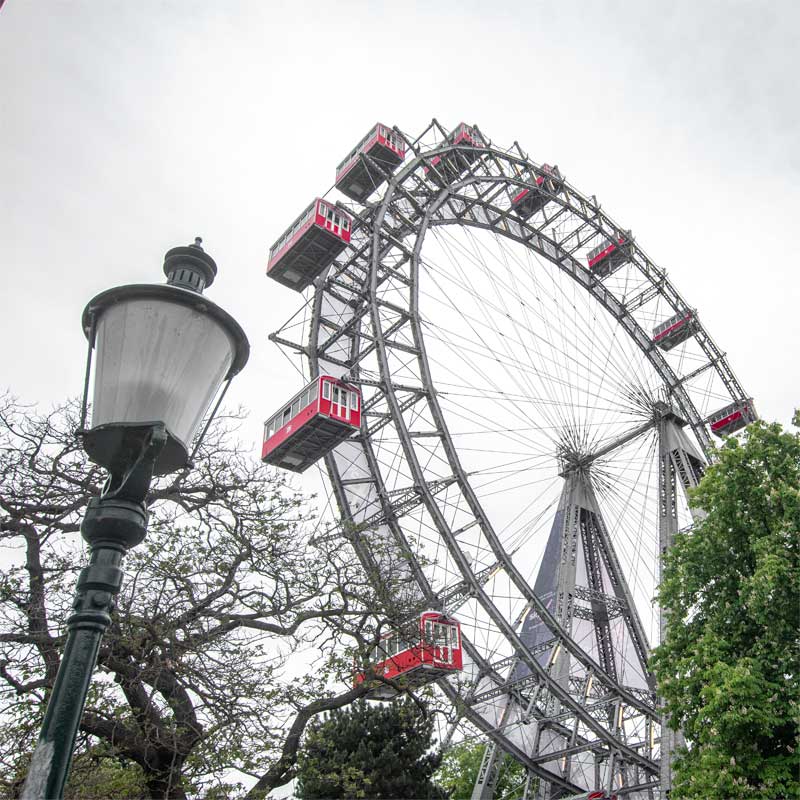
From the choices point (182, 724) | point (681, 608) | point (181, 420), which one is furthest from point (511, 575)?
point (181, 420)

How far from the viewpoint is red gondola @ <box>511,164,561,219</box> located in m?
31.0

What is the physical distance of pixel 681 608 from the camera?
52.9ft

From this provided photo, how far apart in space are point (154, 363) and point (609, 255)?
3213 centimetres

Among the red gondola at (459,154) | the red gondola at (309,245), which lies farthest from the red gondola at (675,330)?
the red gondola at (309,245)

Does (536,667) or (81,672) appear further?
(536,667)

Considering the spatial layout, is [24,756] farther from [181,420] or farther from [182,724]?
[181,420]

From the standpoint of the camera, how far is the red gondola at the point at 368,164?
26.6 meters

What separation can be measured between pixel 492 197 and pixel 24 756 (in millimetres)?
26130

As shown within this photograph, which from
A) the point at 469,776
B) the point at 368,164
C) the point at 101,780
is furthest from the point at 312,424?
the point at 469,776

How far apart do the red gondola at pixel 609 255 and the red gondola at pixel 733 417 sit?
7.62m

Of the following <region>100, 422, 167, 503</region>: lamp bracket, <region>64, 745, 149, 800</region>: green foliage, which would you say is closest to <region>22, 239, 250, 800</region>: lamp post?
<region>100, 422, 167, 503</region>: lamp bracket

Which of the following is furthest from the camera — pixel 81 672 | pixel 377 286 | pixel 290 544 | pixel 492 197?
pixel 492 197

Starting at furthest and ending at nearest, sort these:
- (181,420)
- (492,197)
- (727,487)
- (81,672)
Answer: (492,197) < (727,487) < (181,420) < (81,672)

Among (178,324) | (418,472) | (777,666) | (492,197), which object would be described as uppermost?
(492,197)
